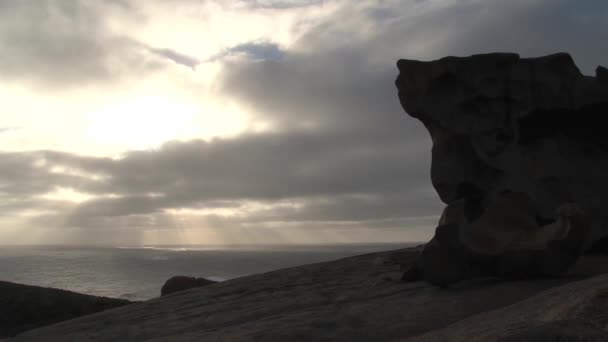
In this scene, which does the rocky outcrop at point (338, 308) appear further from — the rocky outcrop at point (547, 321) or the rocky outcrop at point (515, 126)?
the rocky outcrop at point (515, 126)

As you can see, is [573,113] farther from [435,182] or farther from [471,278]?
[471,278]

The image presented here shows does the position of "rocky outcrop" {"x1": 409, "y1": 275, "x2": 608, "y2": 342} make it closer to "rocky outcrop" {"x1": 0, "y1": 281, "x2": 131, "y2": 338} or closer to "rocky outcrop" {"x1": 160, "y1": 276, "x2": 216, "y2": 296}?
"rocky outcrop" {"x1": 0, "y1": 281, "x2": 131, "y2": 338}

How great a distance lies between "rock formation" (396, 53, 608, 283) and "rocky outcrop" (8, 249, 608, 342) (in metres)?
1.31

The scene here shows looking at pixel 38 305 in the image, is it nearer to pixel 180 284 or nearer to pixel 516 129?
pixel 180 284

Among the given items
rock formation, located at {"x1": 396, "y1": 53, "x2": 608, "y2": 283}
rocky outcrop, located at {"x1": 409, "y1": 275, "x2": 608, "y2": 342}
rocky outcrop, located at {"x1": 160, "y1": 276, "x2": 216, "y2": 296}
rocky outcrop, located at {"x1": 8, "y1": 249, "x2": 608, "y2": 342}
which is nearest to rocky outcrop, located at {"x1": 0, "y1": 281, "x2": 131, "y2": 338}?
rocky outcrop, located at {"x1": 160, "y1": 276, "x2": 216, "y2": 296}

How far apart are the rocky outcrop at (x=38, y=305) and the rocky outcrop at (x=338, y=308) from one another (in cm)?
604

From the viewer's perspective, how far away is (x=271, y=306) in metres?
7.23

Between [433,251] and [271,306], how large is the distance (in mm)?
2436

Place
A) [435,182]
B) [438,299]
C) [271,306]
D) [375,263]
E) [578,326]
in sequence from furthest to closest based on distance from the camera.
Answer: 1. [375,263]
2. [435,182]
3. [271,306]
4. [438,299]
5. [578,326]

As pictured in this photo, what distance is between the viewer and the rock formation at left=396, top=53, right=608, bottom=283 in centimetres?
830

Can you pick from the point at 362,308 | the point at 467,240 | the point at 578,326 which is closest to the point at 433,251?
the point at 467,240

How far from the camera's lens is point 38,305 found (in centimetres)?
1452

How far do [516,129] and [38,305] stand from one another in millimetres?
13642

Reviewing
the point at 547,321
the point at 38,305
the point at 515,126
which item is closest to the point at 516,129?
the point at 515,126
